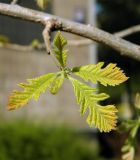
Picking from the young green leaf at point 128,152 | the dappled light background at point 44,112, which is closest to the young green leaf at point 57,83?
the young green leaf at point 128,152

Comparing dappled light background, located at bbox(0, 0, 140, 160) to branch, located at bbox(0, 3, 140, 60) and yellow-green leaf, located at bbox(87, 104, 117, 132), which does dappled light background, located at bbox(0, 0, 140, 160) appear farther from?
yellow-green leaf, located at bbox(87, 104, 117, 132)

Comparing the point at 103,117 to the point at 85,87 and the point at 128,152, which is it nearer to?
the point at 85,87

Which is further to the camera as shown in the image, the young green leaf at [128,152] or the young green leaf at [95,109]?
the young green leaf at [128,152]

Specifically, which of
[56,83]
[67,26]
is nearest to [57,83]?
[56,83]

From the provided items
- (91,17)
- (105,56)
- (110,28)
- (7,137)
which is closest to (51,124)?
(7,137)

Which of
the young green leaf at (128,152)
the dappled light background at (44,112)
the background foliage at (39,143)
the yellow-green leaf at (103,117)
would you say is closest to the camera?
the yellow-green leaf at (103,117)

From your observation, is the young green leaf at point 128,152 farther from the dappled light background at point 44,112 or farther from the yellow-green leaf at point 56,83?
the dappled light background at point 44,112

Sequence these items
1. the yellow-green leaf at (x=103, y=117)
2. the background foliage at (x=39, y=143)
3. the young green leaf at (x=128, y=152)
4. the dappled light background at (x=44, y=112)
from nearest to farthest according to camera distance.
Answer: the yellow-green leaf at (x=103, y=117) → the young green leaf at (x=128, y=152) → the background foliage at (x=39, y=143) → the dappled light background at (x=44, y=112)
